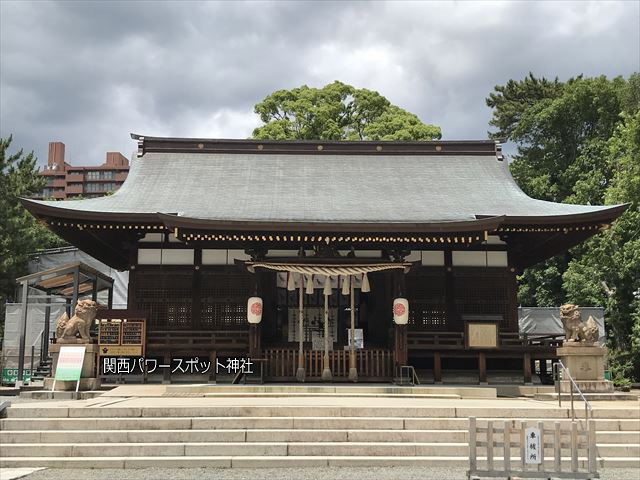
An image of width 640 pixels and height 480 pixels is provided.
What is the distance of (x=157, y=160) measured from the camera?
777 inches

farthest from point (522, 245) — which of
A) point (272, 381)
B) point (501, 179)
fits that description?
point (272, 381)

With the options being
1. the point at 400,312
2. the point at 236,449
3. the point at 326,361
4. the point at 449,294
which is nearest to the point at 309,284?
the point at 326,361

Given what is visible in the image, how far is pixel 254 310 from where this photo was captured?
14297mm

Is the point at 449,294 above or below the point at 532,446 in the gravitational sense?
above

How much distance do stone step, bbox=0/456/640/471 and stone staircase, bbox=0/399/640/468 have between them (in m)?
0.01

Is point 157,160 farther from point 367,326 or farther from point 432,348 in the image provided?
point 432,348

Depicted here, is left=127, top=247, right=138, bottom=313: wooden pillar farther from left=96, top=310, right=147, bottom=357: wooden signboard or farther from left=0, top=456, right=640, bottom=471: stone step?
left=0, top=456, right=640, bottom=471: stone step

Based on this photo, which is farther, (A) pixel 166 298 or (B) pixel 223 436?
(A) pixel 166 298

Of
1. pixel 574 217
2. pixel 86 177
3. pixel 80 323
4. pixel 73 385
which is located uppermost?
pixel 86 177

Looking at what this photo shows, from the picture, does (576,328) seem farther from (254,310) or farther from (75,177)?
(75,177)

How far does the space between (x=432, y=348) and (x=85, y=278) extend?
11.3 m

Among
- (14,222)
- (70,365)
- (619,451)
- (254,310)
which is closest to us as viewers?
(619,451)

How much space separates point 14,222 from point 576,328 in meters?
25.0

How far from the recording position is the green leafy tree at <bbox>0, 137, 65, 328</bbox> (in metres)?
27.2
